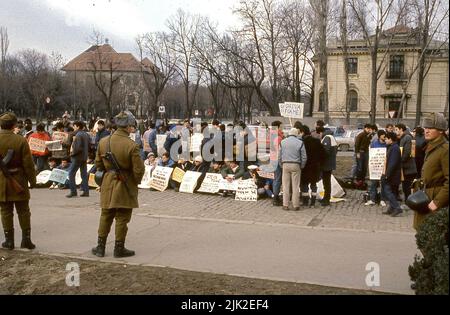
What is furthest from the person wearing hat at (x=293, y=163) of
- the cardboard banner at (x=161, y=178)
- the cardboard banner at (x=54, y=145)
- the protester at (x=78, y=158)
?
the cardboard banner at (x=54, y=145)

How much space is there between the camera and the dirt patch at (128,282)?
5.84m

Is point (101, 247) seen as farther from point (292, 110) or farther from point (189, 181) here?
point (292, 110)

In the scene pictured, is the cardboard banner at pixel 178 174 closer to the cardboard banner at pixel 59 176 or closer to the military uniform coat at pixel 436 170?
the cardboard banner at pixel 59 176

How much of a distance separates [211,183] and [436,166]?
8.27 metres

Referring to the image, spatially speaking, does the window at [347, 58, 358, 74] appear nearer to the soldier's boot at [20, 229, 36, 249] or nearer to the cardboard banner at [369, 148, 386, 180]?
the cardboard banner at [369, 148, 386, 180]

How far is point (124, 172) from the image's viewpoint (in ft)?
23.7

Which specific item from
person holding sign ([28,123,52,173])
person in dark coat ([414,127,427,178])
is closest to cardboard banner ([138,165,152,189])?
person holding sign ([28,123,52,173])

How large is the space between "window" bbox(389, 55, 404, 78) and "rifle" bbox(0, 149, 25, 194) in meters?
57.6

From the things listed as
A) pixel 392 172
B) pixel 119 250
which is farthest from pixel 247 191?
pixel 119 250

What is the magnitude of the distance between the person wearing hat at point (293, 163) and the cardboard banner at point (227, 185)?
6.55 feet

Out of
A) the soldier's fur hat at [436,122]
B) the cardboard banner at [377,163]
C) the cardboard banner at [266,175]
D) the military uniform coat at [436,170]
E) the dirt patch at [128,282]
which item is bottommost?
the dirt patch at [128,282]

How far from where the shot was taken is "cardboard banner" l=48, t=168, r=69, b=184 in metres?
14.5

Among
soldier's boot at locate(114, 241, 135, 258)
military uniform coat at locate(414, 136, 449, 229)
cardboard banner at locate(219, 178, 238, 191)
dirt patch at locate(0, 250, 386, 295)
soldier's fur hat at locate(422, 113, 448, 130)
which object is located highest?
soldier's fur hat at locate(422, 113, 448, 130)
